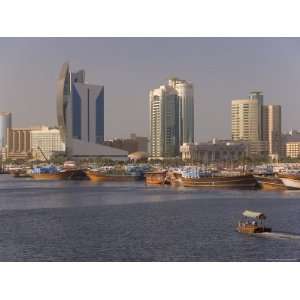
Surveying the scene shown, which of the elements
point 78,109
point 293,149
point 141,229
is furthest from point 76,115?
point 141,229

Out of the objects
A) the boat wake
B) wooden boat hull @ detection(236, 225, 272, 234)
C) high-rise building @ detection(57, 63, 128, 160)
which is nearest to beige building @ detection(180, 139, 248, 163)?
high-rise building @ detection(57, 63, 128, 160)

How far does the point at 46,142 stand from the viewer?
49.2 feet

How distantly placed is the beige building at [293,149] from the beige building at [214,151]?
72 cm

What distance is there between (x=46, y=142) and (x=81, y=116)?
1679mm

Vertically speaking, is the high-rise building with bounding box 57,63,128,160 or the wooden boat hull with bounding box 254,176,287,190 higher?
the high-rise building with bounding box 57,63,128,160

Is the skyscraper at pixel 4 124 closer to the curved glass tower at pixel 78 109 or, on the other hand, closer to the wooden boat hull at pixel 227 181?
the curved glass tower at pixel 78 109

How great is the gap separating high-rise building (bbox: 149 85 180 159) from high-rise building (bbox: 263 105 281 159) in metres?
1.38

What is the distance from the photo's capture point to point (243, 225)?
305 inches

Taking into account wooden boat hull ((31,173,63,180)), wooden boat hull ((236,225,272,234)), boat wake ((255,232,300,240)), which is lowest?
boat wake ((255,232,300,240))

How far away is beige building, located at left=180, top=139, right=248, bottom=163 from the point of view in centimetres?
1102

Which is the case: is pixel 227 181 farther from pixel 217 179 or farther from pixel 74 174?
pixel 74 174

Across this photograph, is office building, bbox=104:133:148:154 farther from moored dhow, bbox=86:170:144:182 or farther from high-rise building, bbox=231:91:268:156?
moored dhow, bbox=86:170:144:182
